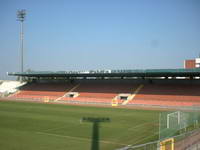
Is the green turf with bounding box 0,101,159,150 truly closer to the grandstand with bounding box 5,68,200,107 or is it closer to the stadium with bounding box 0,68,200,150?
the stadium with bounding box 0,68,200,150

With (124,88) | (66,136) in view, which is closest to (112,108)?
(124,88)

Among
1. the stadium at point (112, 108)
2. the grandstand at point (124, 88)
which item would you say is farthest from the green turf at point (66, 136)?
the grandstand at point (124, 88)

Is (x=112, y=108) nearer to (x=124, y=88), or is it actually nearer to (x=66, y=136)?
(x=124, y=88)

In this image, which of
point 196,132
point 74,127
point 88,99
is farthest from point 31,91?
point 196,132

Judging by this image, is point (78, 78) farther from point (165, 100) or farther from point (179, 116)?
point (179, 116)

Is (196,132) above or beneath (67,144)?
above

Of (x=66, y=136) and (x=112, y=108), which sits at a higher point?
(x=66, y=136)

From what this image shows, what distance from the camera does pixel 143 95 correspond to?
4619cm

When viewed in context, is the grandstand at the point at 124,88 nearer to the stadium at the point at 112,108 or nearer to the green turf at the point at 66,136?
the stadium at the point at 112,108

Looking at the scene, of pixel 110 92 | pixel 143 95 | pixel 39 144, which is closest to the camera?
pixel 39 144

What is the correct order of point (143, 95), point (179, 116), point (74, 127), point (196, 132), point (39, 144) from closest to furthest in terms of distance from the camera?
1. point (196, 132)
2. point (39, 144)
3. point (179, 116)
4. point (74, 127)
5. point (143, 95)

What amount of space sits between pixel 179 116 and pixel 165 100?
85.6ft

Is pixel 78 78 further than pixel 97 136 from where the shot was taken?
Yes

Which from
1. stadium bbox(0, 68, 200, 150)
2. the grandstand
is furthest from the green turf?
the grandstand
